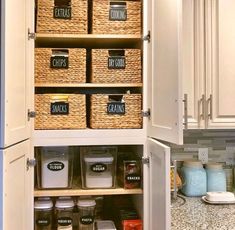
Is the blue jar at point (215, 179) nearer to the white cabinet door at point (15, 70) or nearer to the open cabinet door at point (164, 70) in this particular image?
the open cabinet door at point (164, 70)

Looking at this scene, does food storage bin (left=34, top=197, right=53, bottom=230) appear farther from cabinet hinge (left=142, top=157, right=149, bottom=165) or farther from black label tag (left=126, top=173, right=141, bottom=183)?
cabinet hinge (left=142, top=157, right=149, bottom=165)

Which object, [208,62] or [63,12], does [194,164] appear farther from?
[63,12]

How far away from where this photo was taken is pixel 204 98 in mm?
1991

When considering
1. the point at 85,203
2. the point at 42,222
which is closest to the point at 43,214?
the point at 42,222

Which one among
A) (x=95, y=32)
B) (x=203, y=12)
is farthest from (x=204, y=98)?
(x=95, y=32)

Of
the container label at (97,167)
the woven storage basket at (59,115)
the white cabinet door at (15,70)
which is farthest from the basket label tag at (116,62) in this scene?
the container label at (97,167)

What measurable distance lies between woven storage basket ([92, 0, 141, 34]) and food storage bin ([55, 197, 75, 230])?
0.89 meters

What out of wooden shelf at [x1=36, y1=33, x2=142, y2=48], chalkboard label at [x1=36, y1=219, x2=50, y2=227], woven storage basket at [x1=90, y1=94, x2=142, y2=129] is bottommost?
chalkboard label at [x1=36, y1=219, x2=50, y2=227]

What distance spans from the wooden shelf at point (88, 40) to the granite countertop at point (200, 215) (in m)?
0.93

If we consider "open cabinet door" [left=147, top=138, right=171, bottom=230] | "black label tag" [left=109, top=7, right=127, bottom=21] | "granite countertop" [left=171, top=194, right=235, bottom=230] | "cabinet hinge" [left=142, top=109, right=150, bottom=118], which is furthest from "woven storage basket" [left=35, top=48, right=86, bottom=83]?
"granite countertop" [left=171, top=194, right=235, bottom=230]

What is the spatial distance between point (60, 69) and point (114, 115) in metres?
0.36

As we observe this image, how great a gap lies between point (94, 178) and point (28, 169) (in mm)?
352

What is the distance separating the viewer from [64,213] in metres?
1.79

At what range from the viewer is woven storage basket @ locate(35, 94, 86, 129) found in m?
1.71
